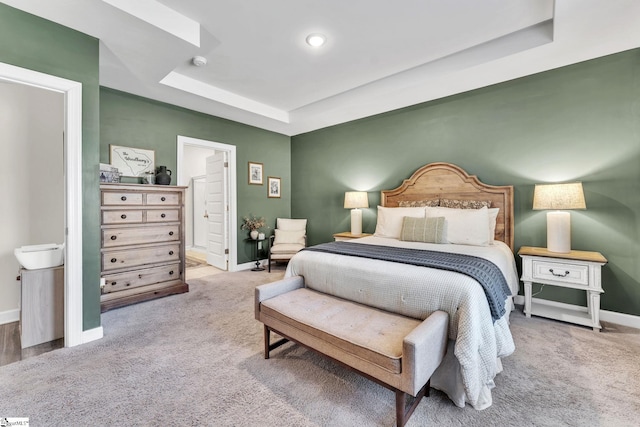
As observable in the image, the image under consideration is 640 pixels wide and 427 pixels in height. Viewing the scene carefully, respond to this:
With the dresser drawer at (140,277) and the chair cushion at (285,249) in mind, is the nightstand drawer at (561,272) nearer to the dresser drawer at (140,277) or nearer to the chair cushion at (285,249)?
the chair cushion at (285,249)

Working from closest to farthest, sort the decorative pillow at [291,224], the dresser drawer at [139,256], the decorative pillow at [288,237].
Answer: the dresser drawer at [139,256] < the decorative pillow at [288,237] < the decorative pillow at [291,224]

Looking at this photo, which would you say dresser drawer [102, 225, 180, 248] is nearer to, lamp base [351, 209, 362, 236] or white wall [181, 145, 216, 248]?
lamp base [351, 209, 362, 236]

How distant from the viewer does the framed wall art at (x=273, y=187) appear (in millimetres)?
5363

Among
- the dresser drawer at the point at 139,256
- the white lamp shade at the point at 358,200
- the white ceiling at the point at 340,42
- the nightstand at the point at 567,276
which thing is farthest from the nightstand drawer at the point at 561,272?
the dresser drawer at the point at 139,256

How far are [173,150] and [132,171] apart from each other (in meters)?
0.64

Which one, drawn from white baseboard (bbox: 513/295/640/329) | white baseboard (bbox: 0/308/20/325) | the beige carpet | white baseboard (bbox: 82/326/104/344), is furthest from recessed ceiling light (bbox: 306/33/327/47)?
white baseboard (bbox: 0/308/20/325)

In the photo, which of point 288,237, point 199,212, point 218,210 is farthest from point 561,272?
point 199,212

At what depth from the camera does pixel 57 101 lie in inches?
119

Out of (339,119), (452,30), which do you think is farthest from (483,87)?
(339,119)

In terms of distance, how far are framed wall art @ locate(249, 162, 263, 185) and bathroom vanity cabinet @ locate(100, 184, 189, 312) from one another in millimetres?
1563

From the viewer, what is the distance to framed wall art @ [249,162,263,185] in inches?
197

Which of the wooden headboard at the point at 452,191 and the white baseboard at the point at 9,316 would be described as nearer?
the white baseboard at the point at 9,316

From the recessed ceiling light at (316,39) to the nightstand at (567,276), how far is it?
9.84ft

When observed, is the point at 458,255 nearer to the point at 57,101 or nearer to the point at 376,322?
the point at 376,322
